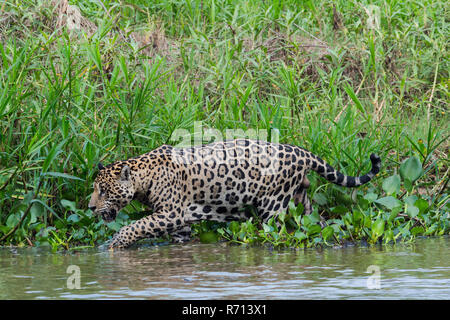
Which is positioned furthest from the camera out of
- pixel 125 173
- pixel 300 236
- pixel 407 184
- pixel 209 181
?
pixel 407 184

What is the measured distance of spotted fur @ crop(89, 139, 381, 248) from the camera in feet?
22.9

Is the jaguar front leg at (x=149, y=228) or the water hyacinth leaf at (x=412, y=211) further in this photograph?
the water hyacinth leaf at (x=412, y=211)

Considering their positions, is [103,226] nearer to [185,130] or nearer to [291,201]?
[185,130]

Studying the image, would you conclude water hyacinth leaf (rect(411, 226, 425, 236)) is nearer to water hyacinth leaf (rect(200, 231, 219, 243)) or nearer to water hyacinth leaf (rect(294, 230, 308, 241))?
water hyacinth leaf (rect(294, 230, 308, 241))

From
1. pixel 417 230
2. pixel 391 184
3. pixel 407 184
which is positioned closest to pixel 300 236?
pixel 417 230

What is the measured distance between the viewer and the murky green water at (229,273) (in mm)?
4980

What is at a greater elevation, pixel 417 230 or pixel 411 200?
pixel 411 200

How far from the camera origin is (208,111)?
845 centimetres

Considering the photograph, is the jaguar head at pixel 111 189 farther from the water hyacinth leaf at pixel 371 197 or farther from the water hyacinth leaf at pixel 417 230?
the water hyacinth leaf at pixel 417 230

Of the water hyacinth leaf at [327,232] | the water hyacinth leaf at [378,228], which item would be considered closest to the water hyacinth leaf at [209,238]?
the water hyacinth leaf at [327,232]

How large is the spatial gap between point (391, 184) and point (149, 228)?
238cm

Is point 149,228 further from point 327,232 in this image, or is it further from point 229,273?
point 327,232

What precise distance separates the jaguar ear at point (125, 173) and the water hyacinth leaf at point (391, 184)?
2.48 metres
